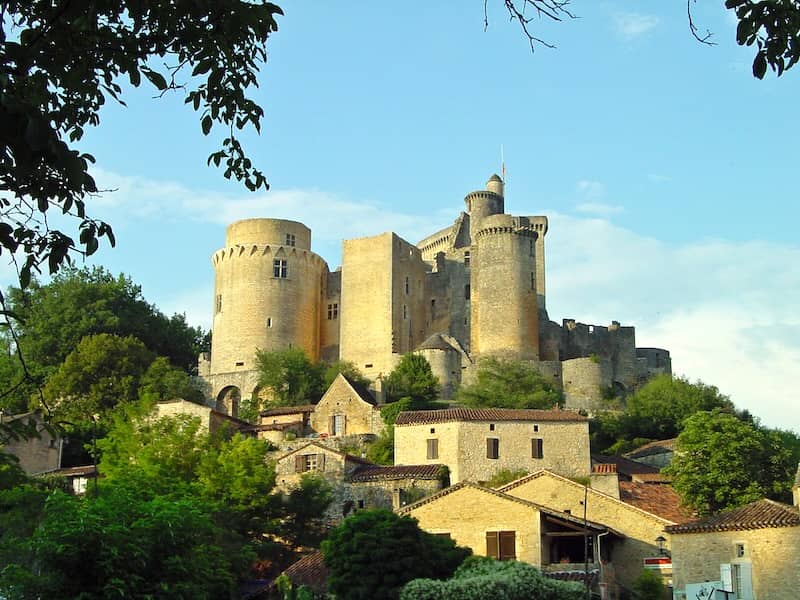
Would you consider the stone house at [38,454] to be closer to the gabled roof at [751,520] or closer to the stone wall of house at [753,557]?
the stone wall of house at [753,557]

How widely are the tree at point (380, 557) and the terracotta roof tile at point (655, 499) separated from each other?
9.46 meters

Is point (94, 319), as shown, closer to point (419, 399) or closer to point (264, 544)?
point (419, 399)

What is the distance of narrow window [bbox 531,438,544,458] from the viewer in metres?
45.3

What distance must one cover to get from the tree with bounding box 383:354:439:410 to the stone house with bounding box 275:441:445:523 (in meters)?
12.7

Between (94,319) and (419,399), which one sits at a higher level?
(94,319)

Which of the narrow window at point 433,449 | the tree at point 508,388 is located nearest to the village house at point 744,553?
the narrow window at point 433,449

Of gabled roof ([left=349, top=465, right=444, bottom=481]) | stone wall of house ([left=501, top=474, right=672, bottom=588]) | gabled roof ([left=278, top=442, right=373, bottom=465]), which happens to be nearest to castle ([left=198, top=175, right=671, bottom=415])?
gabled roof ([left=278, top=442, right=373, bottom=465])

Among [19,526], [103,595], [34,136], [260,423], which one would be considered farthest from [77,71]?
[260,423]

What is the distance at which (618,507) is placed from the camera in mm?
36844

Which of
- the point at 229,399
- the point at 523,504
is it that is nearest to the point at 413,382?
the point at 229,399

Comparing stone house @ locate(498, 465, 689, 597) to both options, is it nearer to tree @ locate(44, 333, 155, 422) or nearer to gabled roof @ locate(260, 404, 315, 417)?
gabled roof @ locate(260, 404, 315, 417)

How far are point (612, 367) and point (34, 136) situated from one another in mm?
62137

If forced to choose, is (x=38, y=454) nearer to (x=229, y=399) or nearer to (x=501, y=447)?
(x=229, y=399)

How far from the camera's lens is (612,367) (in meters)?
66.6
